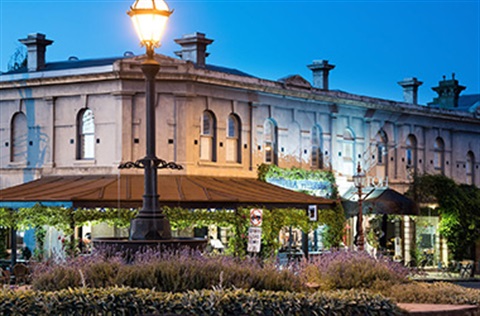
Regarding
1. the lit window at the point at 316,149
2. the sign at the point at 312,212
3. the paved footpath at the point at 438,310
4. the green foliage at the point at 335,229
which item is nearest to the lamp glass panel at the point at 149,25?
the paved footpath at the point at 438,310

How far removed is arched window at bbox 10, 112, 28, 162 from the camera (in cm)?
4172

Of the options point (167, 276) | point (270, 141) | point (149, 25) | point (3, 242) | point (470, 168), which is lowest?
point (3, 242)

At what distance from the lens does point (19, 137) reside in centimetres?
4197

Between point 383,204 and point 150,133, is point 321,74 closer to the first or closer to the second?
point 383,204

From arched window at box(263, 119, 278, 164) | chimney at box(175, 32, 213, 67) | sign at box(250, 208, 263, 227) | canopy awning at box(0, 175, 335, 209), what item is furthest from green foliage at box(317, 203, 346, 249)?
sign at box(250, 208, 263, 227)

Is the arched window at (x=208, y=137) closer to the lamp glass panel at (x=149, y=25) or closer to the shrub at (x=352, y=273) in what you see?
the lamp glass panel at (x=149, y=25)

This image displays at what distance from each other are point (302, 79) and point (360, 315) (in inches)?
1273

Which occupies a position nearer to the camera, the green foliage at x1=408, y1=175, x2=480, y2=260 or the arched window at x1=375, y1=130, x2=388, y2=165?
the arched window at x1=375, y1=130, x2=388, y2=165

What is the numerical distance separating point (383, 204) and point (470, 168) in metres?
14.7

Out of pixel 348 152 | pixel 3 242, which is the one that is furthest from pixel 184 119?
pixel 348 152

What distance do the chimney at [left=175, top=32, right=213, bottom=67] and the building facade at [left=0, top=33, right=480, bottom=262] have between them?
0.04m

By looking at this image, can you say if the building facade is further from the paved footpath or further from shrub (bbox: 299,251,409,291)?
the paved footpath

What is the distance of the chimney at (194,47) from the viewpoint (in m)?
42.6

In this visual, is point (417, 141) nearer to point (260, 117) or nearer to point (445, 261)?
point (445, 261)
